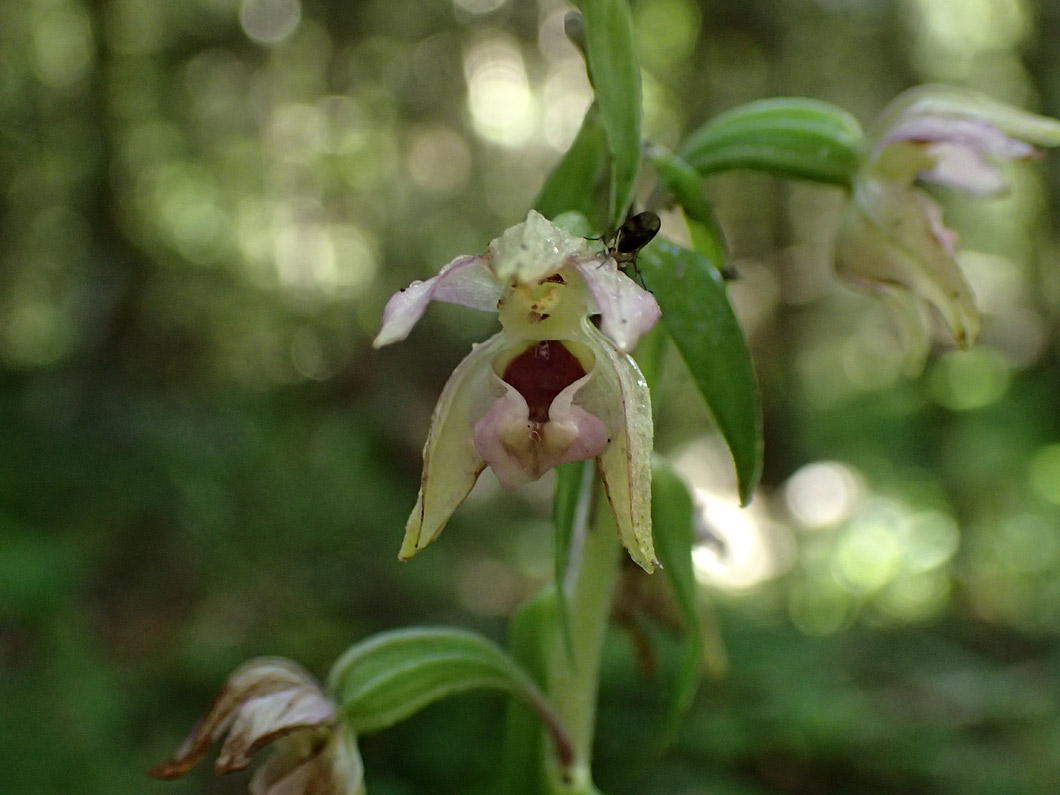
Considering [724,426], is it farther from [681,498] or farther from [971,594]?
[971,594]

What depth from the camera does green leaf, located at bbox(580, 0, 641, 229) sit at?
977 millimetres

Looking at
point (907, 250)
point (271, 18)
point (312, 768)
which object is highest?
point (271, 18)

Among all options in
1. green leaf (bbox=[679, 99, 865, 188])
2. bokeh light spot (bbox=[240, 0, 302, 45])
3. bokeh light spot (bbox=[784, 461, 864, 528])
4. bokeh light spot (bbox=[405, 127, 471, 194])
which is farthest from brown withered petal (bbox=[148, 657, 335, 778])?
bokeh light spot (bbox=[405, 127, 471, 194])

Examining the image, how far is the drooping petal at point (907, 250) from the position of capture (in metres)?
1.16

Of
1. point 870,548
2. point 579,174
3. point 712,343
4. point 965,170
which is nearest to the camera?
point 712,343

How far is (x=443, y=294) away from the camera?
816mm

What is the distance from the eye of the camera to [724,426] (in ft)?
3.21

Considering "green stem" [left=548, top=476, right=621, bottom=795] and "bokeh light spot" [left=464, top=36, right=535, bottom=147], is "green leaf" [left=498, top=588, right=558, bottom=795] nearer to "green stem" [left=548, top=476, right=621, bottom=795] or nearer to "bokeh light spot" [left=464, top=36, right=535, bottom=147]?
"green stem" [left=548, top=476, right=621, bottom=795]

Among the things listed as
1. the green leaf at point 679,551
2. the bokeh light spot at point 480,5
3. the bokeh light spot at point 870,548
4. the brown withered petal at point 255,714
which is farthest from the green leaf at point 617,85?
the bokeh light spot at point 480,5

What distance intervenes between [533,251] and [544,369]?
146 mm

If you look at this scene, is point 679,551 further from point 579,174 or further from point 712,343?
point 579,174

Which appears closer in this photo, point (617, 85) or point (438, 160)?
point (617, 85)

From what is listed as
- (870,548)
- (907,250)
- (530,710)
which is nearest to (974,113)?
(907,250)

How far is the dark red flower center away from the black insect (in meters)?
0.11
